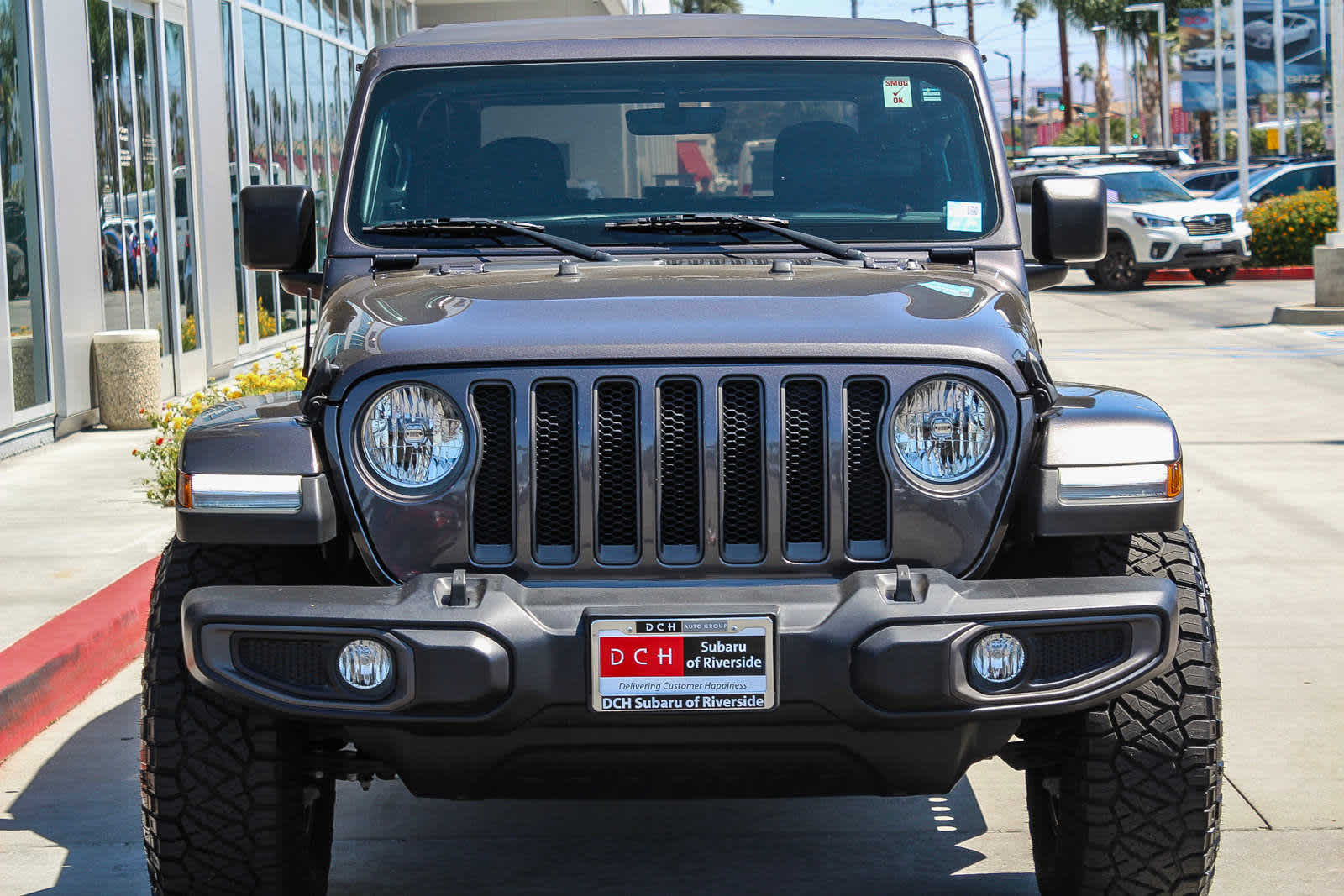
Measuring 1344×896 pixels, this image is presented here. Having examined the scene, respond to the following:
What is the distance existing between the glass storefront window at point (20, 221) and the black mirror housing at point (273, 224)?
23.3 ft

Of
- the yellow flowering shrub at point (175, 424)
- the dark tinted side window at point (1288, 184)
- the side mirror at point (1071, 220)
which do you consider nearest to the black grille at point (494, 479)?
the side mirror at point (1071, 220)

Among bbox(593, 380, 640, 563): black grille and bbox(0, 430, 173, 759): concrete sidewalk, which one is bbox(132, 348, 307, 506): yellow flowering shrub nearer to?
bbox(0, 430, 173, 759): concrete sidewalk

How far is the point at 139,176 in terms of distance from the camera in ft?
47.0

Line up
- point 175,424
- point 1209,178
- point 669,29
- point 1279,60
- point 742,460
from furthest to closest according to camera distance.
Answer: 1. point 1279,60
2. point 1209,178
3. point 175,424
4. point 669,29
5. point 742,460

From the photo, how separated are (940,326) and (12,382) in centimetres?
902

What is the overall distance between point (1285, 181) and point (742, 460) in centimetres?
3127

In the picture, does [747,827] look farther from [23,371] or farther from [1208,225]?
[1208,225]

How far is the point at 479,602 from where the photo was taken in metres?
3.33

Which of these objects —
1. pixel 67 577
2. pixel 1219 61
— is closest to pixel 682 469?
pixel 67 577

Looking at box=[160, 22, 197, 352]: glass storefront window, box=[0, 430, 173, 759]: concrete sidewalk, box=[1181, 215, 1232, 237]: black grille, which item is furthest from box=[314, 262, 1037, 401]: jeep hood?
box=[1181, 215, 1232, 237]: black grille

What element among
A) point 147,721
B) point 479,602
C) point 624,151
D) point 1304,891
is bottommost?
point 1304,891

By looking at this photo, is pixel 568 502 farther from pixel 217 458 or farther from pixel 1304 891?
pixel 1304 891

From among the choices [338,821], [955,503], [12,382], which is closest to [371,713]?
[955,503]

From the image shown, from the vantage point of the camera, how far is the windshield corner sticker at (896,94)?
16.1 ft
